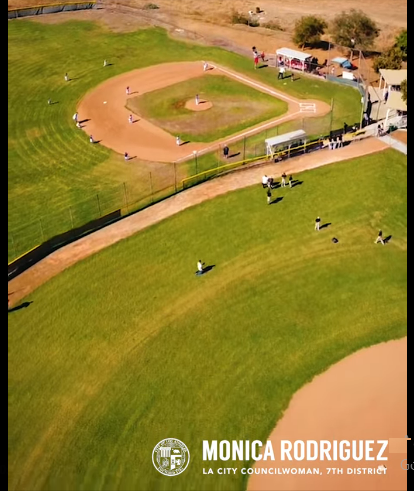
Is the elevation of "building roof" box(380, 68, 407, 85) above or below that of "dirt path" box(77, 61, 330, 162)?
above

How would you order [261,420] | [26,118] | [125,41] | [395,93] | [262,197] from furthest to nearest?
1. [125,41]
2. [26,118]
3. [395,93]
4. [262,197]
5. [261,420]

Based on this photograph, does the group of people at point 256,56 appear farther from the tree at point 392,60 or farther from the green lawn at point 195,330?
the green lawn at point 195,330

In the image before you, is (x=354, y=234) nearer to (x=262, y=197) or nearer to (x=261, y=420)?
(x=262, y=197)

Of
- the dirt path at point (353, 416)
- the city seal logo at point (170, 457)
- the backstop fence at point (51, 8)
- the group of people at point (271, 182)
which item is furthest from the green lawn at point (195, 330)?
the backstop fence at point (51, 8)

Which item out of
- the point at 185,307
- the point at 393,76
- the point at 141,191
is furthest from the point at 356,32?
the point at 185,307

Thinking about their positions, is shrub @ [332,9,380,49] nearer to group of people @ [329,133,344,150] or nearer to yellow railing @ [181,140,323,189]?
group of people @ [329,133,344,150]

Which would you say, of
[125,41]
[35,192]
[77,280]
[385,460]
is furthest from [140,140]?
[385,460]

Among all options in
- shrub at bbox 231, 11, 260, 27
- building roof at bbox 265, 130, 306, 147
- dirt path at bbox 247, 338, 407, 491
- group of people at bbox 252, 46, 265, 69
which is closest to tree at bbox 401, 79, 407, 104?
building roof at bbox 265, 130, 306, 147
